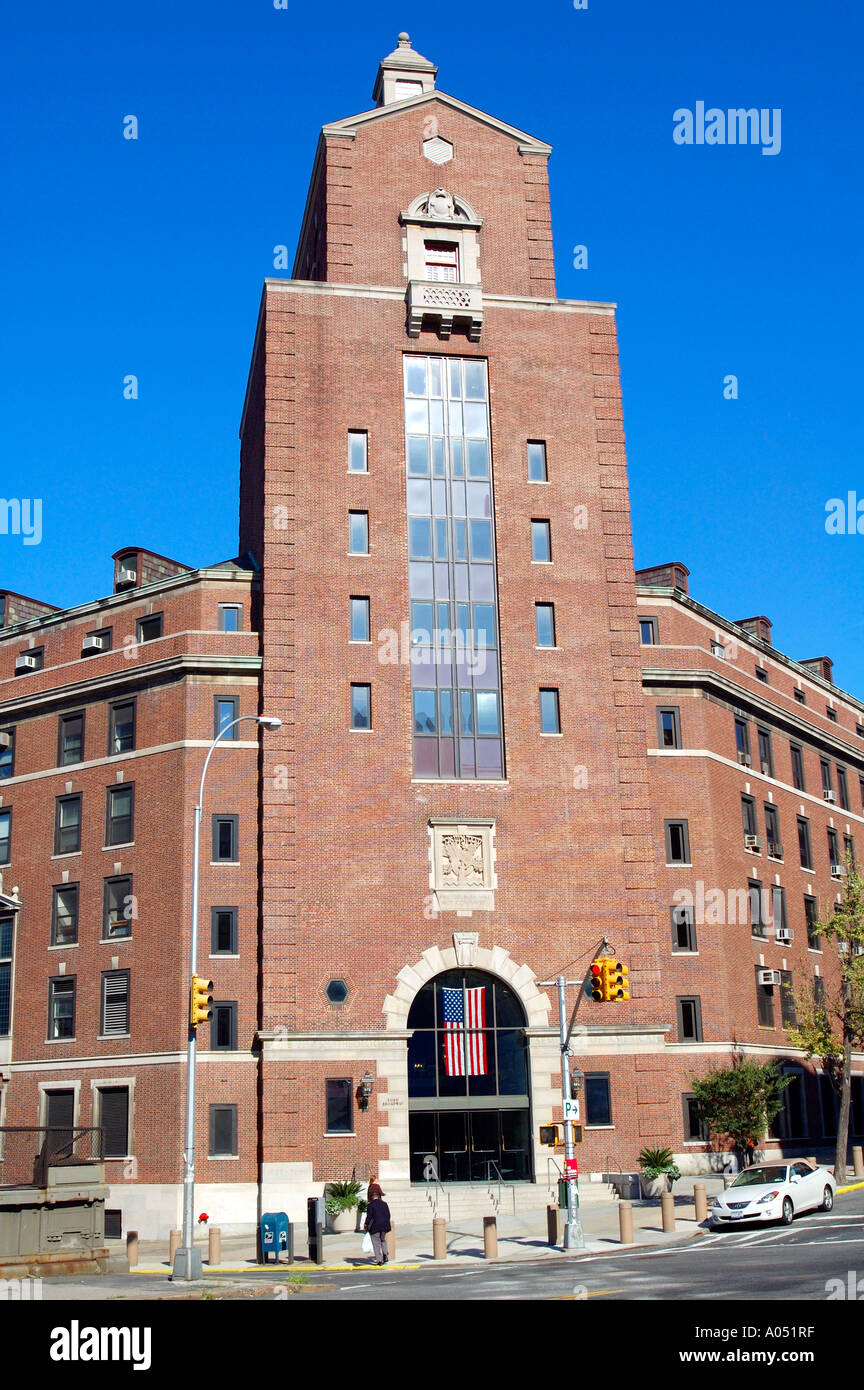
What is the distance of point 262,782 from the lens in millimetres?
45531

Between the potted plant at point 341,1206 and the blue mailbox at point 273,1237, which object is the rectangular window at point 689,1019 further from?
the blue mailbox at point 273,1237

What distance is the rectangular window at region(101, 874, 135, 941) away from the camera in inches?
1841

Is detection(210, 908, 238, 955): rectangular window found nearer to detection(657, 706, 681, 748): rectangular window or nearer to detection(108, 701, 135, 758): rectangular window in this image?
detection(108, 701, 135, 758): rectangular window

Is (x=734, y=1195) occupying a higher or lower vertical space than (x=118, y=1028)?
lower

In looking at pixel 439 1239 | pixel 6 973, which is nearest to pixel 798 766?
pixel 6 973

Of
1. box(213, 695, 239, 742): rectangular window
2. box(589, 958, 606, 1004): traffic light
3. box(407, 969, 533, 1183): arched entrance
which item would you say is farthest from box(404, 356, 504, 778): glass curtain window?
box(589, 958, 606, 1004): traffic light

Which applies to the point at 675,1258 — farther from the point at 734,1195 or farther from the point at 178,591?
the point at 178,591

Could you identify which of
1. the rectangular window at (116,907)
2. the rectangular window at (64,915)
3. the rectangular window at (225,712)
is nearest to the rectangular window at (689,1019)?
the rectangular window at (225,712)

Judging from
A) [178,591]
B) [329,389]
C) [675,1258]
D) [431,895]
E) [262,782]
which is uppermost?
[329,389]

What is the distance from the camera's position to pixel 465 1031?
148 ft

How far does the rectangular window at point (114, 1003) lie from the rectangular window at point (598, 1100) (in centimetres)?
1547

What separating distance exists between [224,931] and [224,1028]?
10.3 ft
